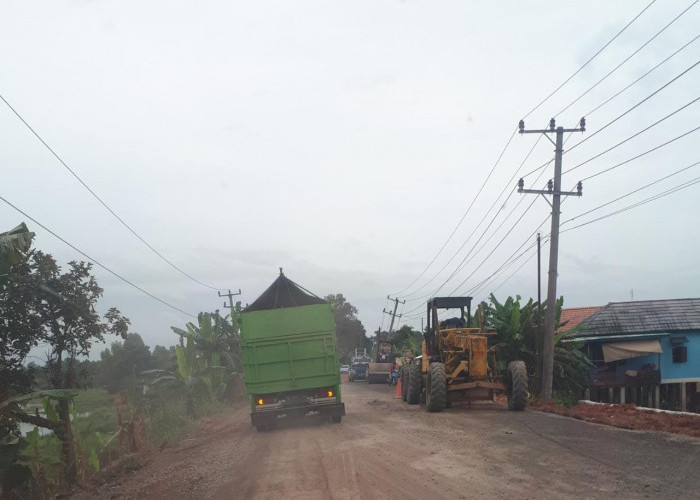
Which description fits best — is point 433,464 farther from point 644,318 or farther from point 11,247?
point 644,318

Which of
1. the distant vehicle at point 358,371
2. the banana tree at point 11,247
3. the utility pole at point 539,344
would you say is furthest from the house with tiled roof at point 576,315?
the banana tree at point 11,247

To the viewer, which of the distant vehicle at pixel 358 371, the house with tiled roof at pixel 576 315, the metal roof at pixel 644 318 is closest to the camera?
the metal roof at pixel 644 318

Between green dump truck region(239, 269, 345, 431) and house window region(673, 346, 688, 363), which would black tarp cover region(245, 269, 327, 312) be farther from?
house window region(673, 346, 688, 363)

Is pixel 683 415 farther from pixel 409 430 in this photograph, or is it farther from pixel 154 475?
pixel 154 475

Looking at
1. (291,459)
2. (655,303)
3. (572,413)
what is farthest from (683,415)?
(655,303)

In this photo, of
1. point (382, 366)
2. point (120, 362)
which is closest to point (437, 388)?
point (382, 366)

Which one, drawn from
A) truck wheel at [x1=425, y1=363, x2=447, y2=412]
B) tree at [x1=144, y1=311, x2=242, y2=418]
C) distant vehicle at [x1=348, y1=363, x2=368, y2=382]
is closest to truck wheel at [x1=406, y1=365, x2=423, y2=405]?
truck wheel at [x1=425, y1=363, x2=447, y2=412]

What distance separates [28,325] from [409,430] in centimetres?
900

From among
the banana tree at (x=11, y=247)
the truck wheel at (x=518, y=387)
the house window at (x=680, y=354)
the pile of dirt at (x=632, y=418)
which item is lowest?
the pile of dirt at (x=632, y=418)

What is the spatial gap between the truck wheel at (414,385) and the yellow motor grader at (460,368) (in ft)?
3.74

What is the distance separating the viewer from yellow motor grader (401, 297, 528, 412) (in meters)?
17.5

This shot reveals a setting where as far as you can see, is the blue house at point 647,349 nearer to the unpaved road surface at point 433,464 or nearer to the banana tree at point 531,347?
the banana tree at point 531,347

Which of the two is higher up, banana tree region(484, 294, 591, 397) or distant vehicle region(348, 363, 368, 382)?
banana tree region(484, 294, 591, 397)

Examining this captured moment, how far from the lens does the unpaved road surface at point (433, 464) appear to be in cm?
808
